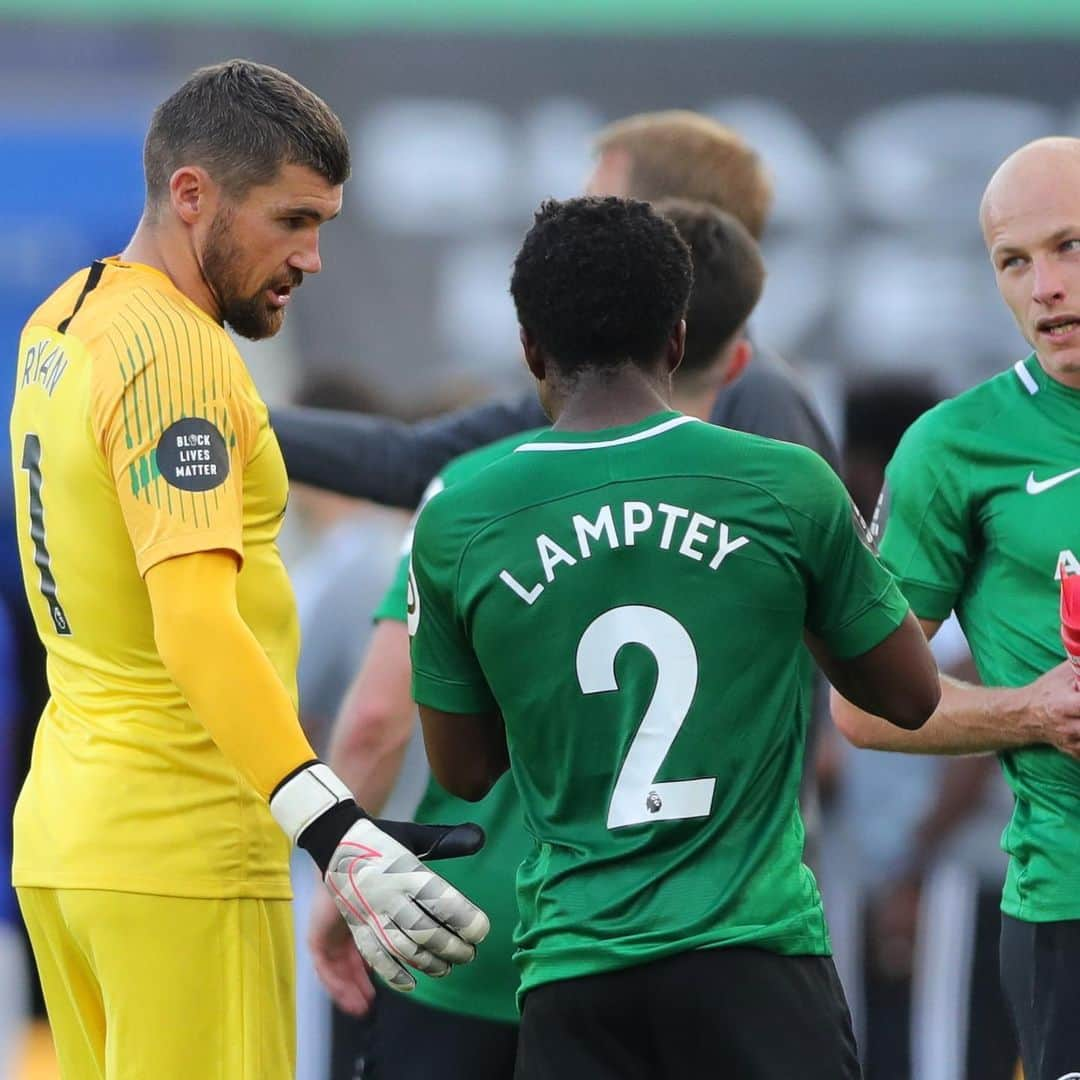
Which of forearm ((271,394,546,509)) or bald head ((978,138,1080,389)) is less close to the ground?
bald head ((978,138,1080,389))

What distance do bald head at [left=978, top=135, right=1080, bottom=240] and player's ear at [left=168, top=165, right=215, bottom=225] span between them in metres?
1.46

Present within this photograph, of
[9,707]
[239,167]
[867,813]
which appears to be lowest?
[867,813]

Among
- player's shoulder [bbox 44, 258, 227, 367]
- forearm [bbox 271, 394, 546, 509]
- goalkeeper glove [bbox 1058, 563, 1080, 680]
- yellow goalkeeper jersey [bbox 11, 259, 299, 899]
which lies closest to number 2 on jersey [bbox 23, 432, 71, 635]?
yellow goalkeeper jersey [bbox 11, 259, 299, 899]

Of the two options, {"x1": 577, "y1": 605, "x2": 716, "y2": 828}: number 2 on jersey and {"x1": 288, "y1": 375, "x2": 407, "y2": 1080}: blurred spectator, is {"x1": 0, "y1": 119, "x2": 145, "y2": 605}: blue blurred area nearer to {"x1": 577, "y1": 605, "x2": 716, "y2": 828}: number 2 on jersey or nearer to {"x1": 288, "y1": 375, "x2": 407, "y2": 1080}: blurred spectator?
{"x1": 288, "y1": 375, "x2": 407, "y2": 1080}: blurred spectator

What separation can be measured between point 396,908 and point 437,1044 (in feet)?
3.54

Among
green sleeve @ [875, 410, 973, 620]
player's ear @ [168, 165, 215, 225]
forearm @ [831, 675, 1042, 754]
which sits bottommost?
forearm @ [831, 675, 1042, 754]

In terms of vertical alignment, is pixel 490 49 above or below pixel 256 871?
above

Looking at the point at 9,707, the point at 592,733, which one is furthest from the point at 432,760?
the point at 9,707

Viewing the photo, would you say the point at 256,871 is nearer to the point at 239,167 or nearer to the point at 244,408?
the point at 244,408

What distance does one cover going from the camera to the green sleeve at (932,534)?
364 centimetres

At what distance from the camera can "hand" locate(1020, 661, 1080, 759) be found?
3377 millimetres

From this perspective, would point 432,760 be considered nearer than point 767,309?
Yes

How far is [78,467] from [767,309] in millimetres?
5043

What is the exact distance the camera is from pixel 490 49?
7918 mm
